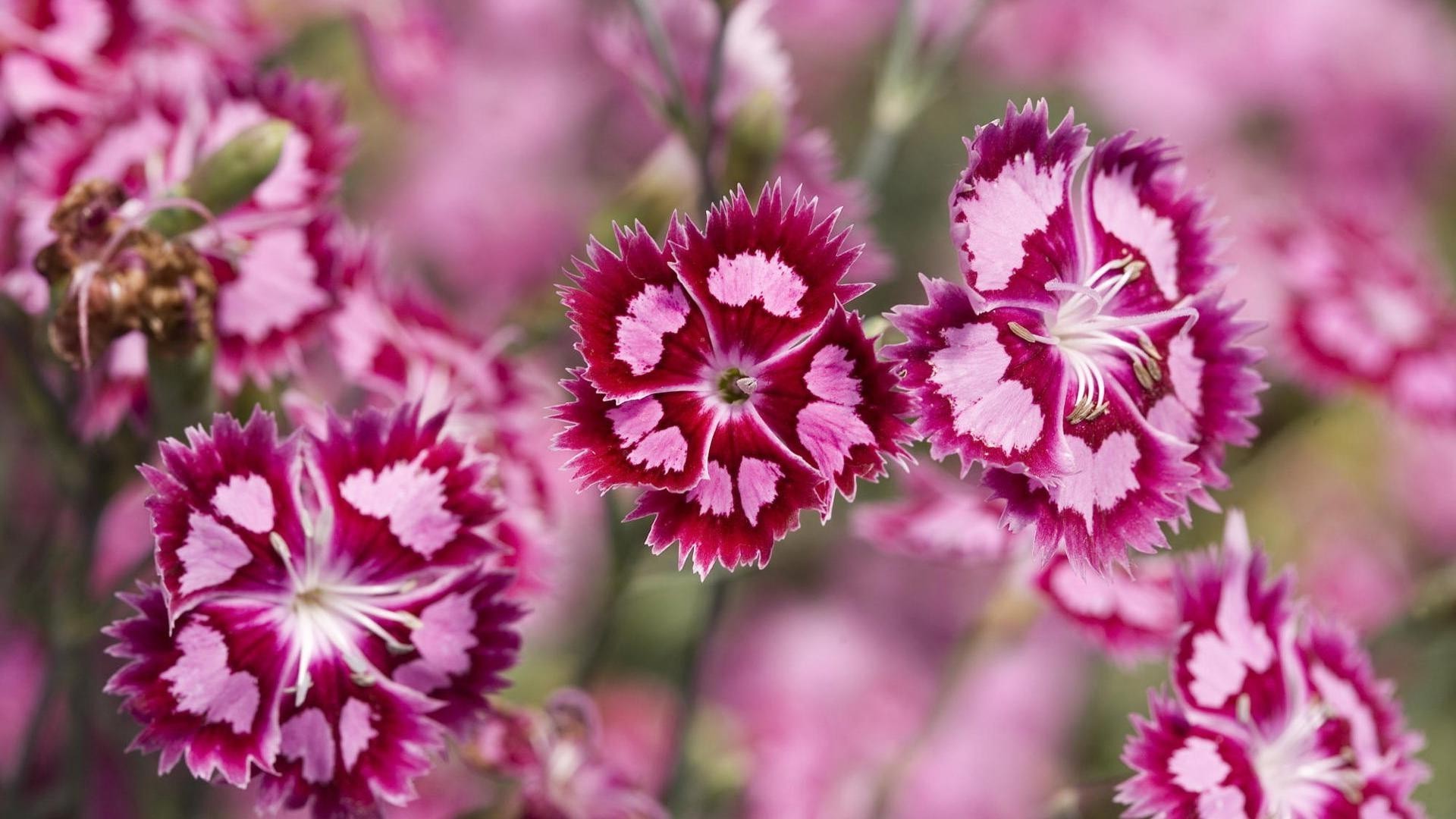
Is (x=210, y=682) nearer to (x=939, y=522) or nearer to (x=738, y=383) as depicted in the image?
(x=738, y=383)

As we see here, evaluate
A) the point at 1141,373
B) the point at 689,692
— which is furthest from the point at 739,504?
the point at 689,692

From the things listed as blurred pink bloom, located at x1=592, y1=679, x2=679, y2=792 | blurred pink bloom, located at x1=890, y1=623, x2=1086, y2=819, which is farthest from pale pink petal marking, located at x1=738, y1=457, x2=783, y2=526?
blurred pink bloom, located at x1=890, y1=623, x2=1086, y2=819

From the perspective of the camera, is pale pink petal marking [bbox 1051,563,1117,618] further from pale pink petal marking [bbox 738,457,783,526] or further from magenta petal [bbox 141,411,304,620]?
magenta petal [bbox 141,411,304,620]

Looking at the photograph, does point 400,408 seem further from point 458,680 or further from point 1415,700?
point 1415,700

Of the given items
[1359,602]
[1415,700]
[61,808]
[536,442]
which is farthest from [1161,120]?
[61,808]

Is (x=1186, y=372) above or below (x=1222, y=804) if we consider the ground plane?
above

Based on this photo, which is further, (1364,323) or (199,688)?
(1364,323)

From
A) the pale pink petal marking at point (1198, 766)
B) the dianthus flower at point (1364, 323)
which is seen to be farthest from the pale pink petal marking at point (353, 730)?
the dianthus flower at point (1364, 323)

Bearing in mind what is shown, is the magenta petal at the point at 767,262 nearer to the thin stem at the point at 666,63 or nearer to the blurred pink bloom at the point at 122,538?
the thin stem at the point at 666,63
